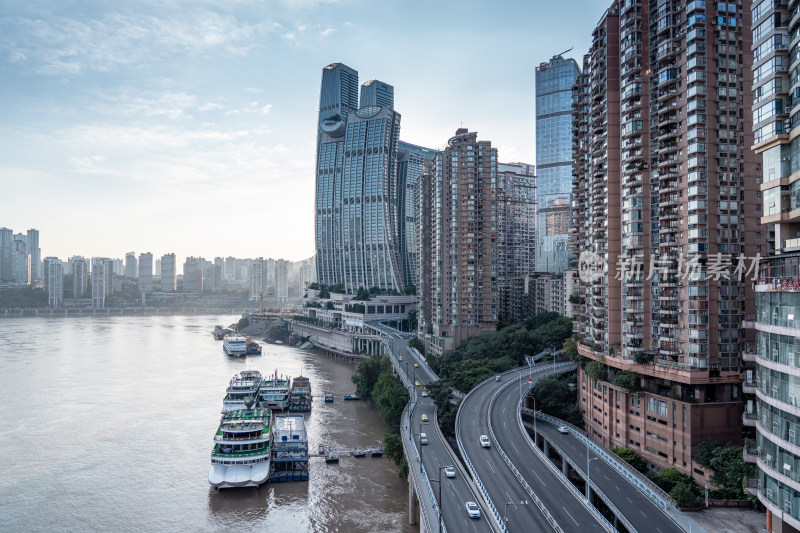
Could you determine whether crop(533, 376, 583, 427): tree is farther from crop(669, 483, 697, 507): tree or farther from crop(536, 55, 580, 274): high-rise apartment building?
crop(536, 55, 580, 274): high-rise apartment building

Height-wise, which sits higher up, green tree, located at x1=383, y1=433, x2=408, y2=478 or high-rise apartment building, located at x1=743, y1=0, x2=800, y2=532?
high-rise apartment building, located at x1=743, y1=0, x2=800, y2=532

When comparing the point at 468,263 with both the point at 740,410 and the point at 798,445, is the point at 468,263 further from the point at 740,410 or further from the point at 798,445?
the point at 798,445

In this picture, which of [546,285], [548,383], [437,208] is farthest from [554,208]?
[548,383]

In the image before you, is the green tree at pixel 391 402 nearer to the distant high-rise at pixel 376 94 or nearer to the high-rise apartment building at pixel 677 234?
the high-rise apartment building at pixel 677 234

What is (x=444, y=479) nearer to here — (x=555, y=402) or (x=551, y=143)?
(x=555, y=402)

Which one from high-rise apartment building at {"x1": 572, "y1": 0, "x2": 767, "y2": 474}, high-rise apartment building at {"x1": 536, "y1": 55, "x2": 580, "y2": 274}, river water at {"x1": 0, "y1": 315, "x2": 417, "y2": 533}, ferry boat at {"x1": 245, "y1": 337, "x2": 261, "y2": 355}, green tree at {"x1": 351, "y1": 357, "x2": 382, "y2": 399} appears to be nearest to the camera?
high-rise apartment building at {"x1": 572, "y1": 0, "x2": 767, "y2": 474}

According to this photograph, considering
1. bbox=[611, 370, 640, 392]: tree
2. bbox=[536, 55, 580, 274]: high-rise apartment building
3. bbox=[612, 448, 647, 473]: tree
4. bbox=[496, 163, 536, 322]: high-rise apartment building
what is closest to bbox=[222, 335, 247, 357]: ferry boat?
bbox=[496, 163, 536, 322]: high-rise apartment building
